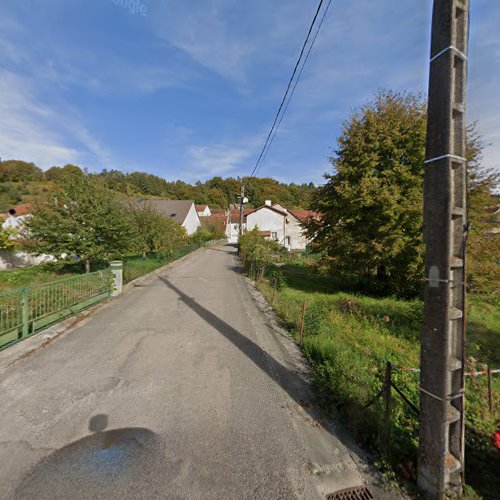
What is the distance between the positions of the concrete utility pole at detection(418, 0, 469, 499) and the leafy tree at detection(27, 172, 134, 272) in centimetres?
1219

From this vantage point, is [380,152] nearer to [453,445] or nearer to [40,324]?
[453,445]

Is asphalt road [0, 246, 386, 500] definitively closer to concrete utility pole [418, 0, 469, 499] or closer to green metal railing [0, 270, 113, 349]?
green metal railing [0, 270, 113, 349]

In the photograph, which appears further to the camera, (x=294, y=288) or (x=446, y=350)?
(x=294, y=288)

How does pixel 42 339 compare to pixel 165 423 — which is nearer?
pixel 165 423

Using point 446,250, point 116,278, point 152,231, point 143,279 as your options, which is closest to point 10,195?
point 152,231

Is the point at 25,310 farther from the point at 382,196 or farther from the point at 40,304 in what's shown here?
the point at 382,196

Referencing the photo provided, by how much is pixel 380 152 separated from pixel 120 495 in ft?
39.4

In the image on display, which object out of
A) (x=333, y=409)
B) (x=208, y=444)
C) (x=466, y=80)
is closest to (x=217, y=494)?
(x=208, y=444)

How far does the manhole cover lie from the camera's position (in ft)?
7.50

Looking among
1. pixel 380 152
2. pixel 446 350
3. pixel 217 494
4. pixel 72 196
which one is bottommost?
pixel 217 494

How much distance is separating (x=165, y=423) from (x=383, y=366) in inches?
150

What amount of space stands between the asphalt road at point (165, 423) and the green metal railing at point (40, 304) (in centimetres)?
71

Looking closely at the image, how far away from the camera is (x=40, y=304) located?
5.74 metres

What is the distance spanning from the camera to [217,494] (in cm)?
225
